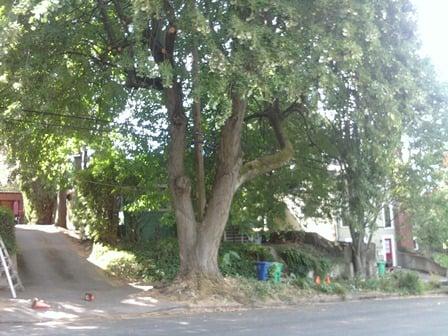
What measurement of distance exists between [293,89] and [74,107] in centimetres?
850

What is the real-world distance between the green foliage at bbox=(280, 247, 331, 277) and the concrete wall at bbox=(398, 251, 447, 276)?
1296 centimetres

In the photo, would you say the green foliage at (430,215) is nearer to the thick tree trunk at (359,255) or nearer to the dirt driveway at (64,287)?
the thick tree trunk at (359,255)

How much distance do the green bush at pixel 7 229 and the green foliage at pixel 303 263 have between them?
1102 centimetres

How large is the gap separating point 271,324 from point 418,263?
26.1m

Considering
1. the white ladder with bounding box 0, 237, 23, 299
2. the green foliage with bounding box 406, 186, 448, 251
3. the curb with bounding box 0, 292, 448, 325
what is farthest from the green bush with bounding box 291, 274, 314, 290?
the white ladder with bounding box 0, 237, 23, 299

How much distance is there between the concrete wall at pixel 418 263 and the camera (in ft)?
114

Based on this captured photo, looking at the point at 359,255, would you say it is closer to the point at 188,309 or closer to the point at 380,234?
the point at 188,309

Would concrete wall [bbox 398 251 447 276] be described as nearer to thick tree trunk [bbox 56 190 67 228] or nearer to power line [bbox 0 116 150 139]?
thick tree trunk [bbox 56 190 67 228]

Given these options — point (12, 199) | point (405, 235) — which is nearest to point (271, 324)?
point (405, 235)

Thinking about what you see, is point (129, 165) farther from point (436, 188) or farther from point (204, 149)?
point (436, 188)

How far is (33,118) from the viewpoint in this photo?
58.4 feet

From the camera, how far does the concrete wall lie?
34.7 meters

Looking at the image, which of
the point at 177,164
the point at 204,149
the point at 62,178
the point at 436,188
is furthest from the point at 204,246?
the point at 436,188

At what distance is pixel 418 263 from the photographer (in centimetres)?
3606
